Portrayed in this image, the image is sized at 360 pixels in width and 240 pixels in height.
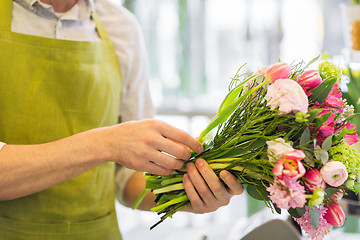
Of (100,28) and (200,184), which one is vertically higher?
(100,28)

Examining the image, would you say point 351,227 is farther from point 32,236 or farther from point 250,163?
point 32,236

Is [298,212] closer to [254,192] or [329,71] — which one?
[254,192]

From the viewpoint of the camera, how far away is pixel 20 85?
1228mm

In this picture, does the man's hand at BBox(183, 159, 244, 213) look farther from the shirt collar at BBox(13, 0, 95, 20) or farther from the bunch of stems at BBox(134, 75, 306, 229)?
the shirt collar at BBox(13, 0, 95, 20)

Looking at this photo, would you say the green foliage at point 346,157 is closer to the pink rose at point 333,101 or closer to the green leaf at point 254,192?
the pink rose at point 333,101

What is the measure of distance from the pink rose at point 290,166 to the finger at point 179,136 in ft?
0.79

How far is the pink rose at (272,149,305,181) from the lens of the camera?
0.81 meters

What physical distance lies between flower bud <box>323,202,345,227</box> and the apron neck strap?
943 mm

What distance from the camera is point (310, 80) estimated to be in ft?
3.01

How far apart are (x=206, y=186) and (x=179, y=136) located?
142 mm

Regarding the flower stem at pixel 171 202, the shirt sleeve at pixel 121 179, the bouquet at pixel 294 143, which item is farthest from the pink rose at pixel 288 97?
the shirt sleeve at pixel 121 179

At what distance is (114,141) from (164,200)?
0.21 meters

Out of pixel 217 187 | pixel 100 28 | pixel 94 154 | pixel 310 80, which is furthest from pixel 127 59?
pixel 310 80

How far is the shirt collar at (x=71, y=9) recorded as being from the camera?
125 cm
